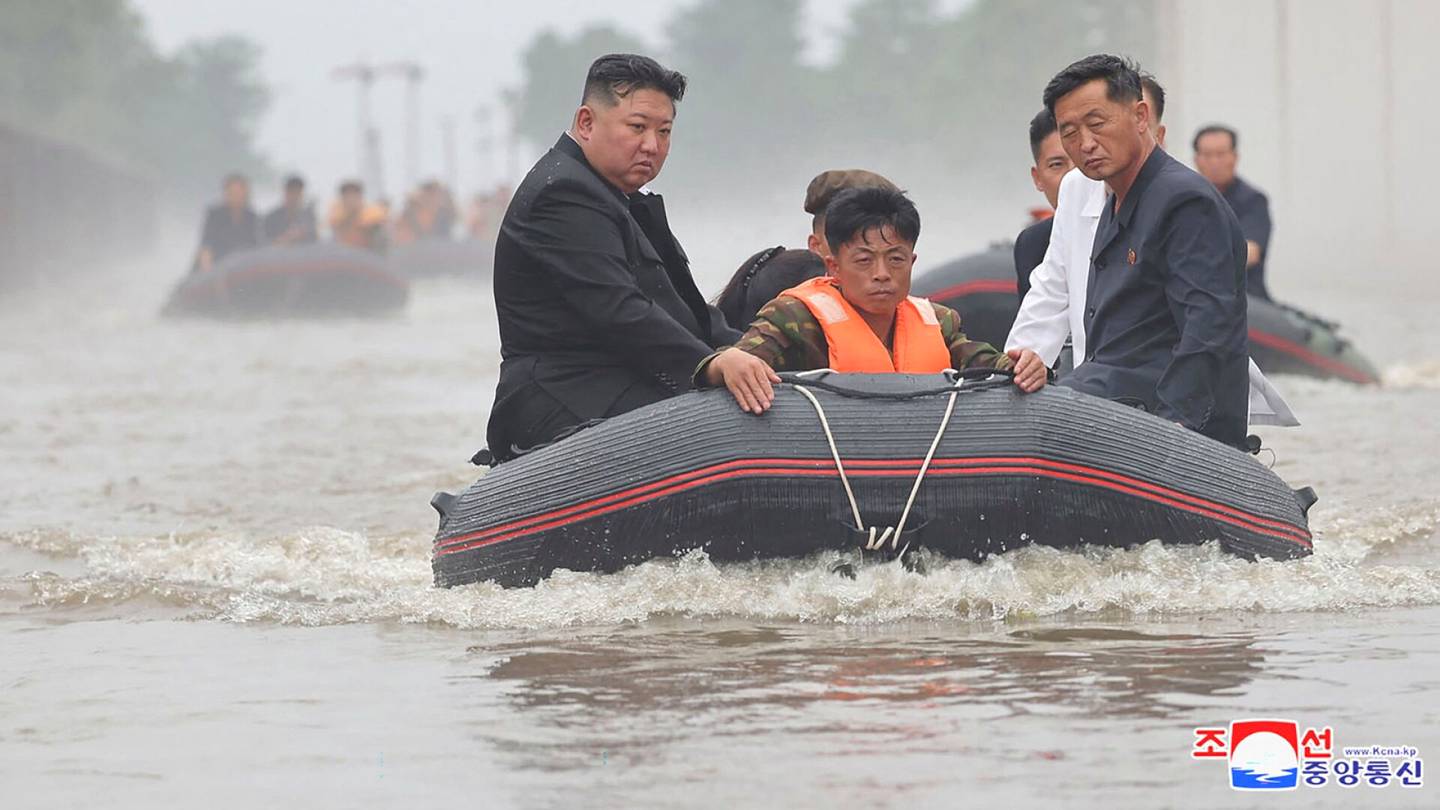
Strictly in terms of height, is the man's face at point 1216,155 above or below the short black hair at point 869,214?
above

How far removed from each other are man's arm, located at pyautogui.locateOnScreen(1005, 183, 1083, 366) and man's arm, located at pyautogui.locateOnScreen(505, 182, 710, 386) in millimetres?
1155

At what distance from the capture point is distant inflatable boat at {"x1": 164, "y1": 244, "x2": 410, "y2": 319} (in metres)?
23.8

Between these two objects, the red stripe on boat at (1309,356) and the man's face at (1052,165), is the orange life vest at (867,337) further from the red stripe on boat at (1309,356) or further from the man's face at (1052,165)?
the red stripe on boat at (1309,356)

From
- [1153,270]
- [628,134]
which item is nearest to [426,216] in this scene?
[628,134]

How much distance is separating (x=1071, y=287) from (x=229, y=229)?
1883 cm

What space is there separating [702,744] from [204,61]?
148m

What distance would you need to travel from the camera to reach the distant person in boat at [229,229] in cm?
2425

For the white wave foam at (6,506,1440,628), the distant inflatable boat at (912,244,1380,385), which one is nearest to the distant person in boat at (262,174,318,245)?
the distant inflatable boat at (912,244,1380,385)

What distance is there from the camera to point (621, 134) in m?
6.06

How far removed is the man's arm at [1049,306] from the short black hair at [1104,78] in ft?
2.18

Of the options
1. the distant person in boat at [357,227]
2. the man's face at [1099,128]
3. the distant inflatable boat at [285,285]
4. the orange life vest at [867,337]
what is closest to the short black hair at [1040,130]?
the man's face at [1099,128]

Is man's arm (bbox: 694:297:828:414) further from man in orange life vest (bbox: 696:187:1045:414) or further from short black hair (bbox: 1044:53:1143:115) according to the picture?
short black hair (bbox: 1044:53:1143:115)

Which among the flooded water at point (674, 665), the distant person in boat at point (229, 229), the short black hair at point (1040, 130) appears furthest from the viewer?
the distant person in boat at point (229, 229)

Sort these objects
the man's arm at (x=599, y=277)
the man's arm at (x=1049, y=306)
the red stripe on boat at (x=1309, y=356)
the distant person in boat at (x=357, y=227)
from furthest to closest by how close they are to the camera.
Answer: the distant person in boat at (x=357, y=227), the red stripe on boat at (x=1309, y=356), the man's arm at (x=1049, y=306), the man's arm at (x=599, y=277)
